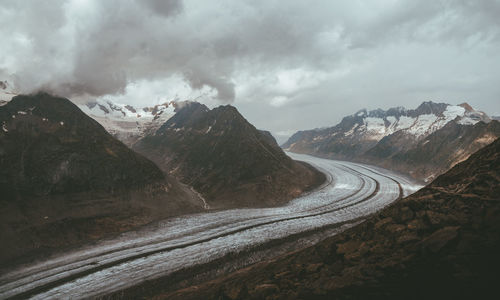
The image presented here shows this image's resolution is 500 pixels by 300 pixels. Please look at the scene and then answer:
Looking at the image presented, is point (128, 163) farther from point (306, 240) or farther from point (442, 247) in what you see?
point (442, 247)

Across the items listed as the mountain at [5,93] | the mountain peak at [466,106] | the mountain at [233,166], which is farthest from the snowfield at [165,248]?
the mountain peak at [466,106]

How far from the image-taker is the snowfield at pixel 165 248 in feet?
72.9

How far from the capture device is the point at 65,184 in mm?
43219

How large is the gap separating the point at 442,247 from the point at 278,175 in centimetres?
6018

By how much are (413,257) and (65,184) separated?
51081mm

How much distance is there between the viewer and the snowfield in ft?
72.9

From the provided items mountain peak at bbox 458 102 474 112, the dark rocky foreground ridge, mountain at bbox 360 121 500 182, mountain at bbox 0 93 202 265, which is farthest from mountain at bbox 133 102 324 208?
mountain peak at bbox 458 102 474 112

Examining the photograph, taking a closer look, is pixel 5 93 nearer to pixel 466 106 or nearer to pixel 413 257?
pixel 413 257

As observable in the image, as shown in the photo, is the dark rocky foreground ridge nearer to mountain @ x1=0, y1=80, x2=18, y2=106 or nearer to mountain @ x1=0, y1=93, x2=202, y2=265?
mountain @ x1=0, y1=93, x2=202, y2=265

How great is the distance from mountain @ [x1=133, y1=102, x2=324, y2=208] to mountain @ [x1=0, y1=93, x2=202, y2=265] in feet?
52.1

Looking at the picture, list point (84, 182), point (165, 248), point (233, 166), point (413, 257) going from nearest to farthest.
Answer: point (413, 257) → point (165, 248) → point (84, 182) → point (233, 166)

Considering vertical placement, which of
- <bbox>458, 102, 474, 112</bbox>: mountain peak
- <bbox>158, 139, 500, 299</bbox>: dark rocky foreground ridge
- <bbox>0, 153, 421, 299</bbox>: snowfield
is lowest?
<bbox>0, 153, 421, 299</bbox>: snowfield

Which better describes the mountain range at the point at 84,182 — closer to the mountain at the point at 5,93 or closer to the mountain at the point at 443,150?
the mountain at the point at 5,93

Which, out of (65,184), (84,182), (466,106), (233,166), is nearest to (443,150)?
(233,166)
